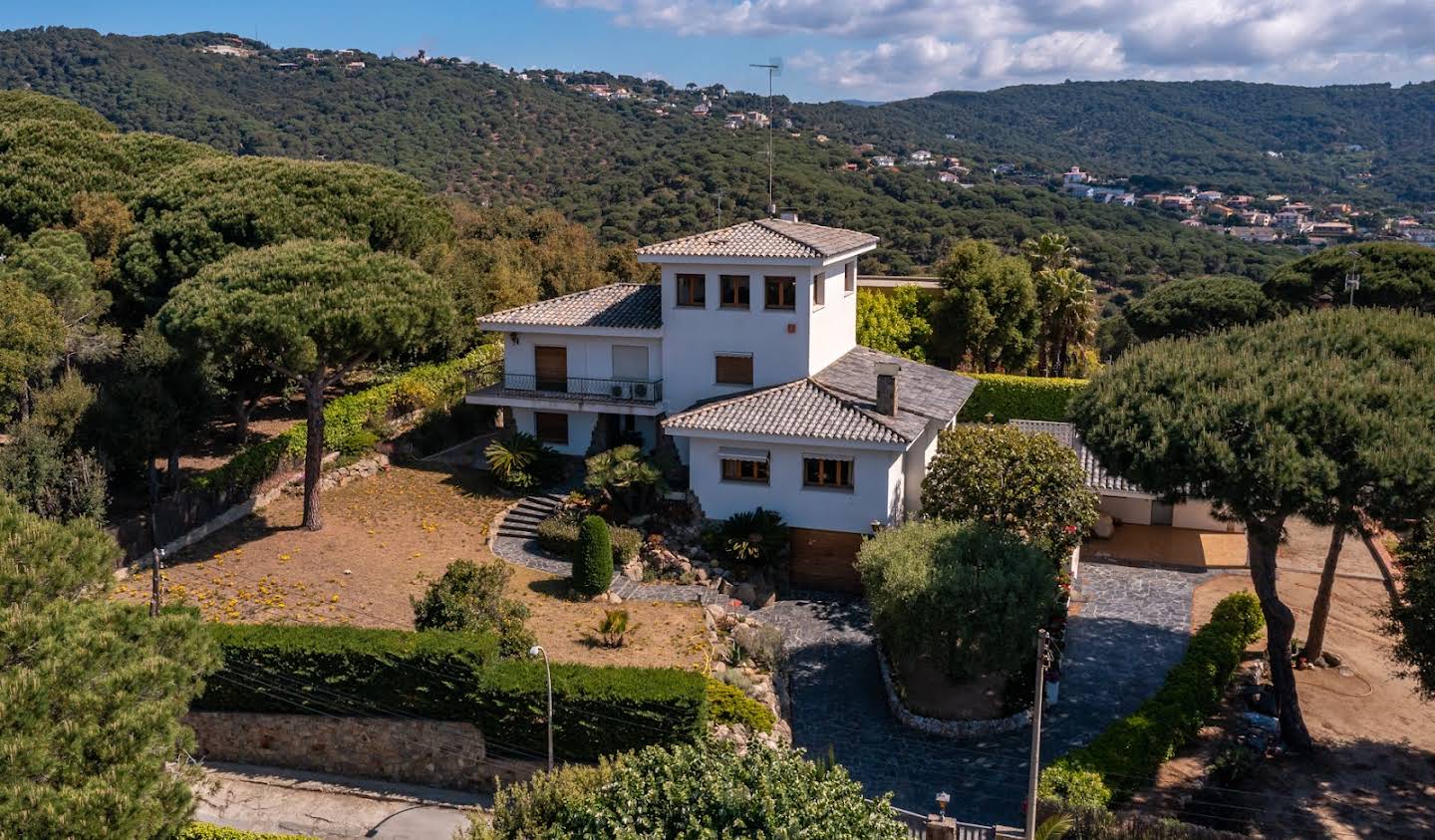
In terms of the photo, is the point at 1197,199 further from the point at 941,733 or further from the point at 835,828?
the point at 835,828

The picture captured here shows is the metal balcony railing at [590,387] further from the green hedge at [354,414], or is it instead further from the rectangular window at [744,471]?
the rectangular window at [744,471]

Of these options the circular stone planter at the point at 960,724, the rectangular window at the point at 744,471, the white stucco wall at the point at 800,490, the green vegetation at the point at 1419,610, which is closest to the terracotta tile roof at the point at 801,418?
the white stucco wall at the point at 800,490

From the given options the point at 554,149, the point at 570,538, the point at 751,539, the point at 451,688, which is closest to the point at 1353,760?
the point at 751,539

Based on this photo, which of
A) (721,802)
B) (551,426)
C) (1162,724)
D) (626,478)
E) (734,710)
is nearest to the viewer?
(721,802)

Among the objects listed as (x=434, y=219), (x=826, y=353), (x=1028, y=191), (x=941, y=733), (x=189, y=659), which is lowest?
A: (x=941, y=733)

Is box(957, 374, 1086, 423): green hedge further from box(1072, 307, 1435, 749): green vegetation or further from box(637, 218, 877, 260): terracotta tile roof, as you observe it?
box(1072, 307, 1435, 749): green vegetation

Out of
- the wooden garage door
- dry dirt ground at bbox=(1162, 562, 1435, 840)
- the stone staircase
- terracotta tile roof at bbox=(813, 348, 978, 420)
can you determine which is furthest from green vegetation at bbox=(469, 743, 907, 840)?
terracotta tile roof at bbox=(813, 348, 978, 420)

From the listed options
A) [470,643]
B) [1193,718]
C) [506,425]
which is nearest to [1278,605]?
[1193,718]

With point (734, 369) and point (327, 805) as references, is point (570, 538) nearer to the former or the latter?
point (734, 369)
